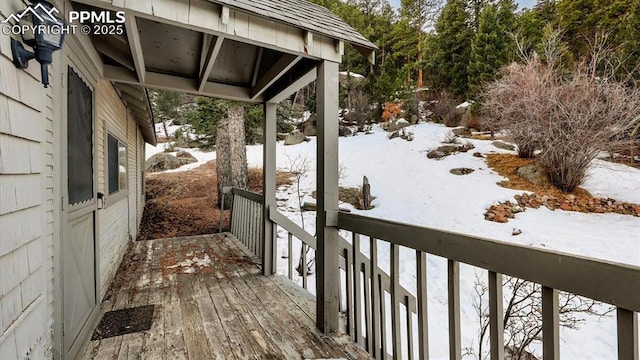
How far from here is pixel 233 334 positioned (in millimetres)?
2387

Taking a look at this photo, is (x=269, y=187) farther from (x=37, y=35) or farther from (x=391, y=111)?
(x=391, y=111)

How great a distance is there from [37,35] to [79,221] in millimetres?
1432

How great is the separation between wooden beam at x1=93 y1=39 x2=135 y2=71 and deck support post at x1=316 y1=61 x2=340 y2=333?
6.57ft

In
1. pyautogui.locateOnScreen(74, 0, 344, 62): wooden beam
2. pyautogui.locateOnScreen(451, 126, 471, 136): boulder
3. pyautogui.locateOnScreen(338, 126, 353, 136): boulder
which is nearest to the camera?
pyautogui.locateOnScreen(74, 0, 344, 62): wooden beam

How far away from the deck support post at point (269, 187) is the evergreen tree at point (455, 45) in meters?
13.9

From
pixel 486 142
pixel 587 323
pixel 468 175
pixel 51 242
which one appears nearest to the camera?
pixel 51 242

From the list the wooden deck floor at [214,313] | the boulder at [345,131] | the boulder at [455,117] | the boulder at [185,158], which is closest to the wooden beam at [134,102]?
the wooden deck floor at [214,313]

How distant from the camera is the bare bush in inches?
278

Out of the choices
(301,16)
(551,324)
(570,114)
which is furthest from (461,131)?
(551,324)

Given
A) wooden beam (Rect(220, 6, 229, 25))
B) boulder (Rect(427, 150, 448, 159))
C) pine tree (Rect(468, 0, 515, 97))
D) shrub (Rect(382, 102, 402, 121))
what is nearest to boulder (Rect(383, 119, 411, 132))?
shrub (Rect(382, 102, 402, 121))

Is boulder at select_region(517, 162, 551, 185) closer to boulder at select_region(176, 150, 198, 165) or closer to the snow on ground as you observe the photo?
the snow on ground

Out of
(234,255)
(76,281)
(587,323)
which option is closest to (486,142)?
(587,323)

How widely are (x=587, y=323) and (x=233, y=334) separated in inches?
170

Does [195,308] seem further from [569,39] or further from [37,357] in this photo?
[569,39]
